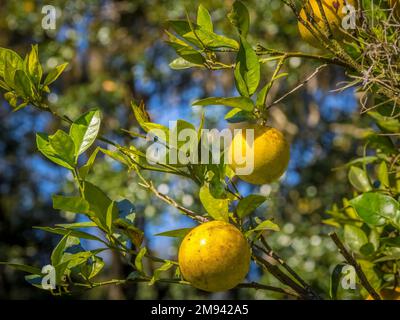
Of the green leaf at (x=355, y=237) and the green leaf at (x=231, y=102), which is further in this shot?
the green leaf at (x=355, y=237)

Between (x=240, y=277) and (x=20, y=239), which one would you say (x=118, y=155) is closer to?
(x=240, y=277)

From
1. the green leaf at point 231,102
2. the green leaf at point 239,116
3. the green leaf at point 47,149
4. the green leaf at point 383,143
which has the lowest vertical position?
the green leaf at point 47,149

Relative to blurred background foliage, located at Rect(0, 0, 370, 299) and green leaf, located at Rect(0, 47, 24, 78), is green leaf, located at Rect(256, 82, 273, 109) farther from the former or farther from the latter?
blurred background foliage, located at Rect(0, 0, 370, 299)

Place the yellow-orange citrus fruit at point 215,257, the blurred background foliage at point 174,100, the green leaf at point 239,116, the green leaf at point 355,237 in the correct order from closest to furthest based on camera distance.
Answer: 1. the yellow-orange citrus fruit at point 215,257
2. the green leaf at point 239,116
3. the green leaf at point 355,237
4. the blurred background foliage at point 174,100

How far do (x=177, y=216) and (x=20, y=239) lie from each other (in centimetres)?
223

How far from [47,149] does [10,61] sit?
114 mm

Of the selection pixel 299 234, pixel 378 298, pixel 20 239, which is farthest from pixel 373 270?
pixel 20 239

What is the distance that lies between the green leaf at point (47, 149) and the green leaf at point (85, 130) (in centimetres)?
2

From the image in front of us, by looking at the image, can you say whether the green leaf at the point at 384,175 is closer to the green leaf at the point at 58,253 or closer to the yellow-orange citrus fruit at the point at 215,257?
the yellow-orange citrus fruit at the point at 215,257

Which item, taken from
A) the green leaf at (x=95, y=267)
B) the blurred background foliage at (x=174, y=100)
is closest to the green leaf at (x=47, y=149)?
the green leaf at (x=95, y=267)

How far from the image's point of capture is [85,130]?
803mm

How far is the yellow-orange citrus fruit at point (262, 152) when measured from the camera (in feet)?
2.58

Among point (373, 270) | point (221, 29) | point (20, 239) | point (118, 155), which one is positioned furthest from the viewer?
point (20, 239)
